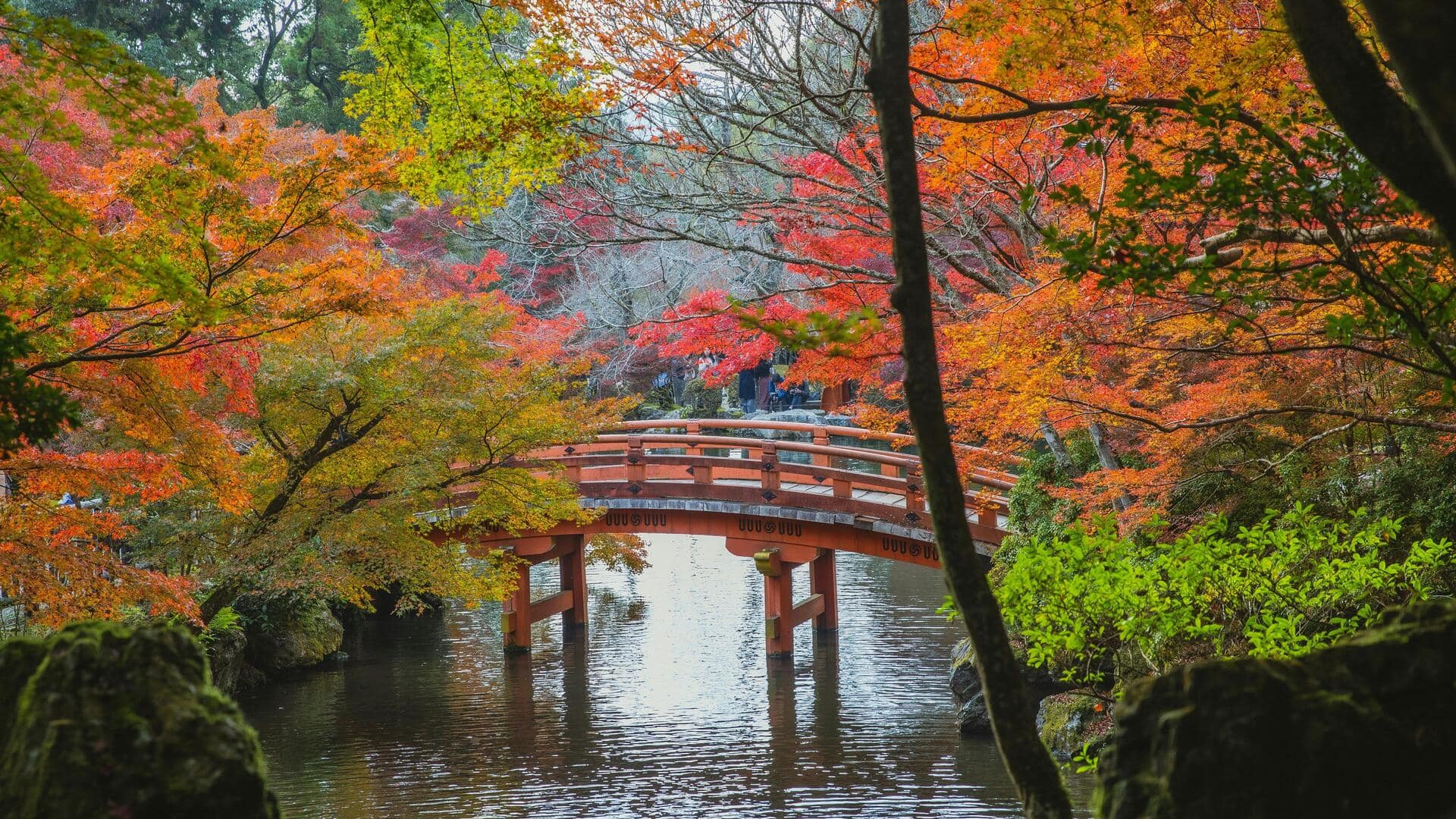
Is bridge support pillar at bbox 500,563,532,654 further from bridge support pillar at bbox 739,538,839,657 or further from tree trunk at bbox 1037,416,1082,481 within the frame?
tree trunk at bbox 1037,416,1082,481

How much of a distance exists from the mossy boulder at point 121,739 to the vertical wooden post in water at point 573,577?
1522 cm

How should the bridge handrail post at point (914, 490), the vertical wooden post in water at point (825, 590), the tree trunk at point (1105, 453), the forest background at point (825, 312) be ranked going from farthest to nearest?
the vertical wooden post in water at point (825, 590), the bridge handrail post at point (914, 490), the tree trunk at point (1105, 453), the forest background at point (825, 312)

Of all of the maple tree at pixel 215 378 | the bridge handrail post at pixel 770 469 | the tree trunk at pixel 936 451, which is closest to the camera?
the tree trunk at pixel 936 451

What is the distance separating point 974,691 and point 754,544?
5.19 m

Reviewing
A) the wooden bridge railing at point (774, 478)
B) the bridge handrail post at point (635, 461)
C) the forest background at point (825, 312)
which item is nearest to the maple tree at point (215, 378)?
the forest background at point (825, 312)

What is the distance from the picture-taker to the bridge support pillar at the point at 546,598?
56.7 ft

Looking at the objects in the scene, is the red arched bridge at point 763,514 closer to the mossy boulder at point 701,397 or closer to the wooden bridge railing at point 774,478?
the wooden bridge railing at point 774,478

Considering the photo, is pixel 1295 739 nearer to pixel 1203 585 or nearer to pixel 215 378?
pixel 1203 585

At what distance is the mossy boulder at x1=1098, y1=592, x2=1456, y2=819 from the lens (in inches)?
115

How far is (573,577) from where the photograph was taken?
1841 centimetres

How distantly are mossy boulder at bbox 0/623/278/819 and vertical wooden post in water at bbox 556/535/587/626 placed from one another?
15.2 m

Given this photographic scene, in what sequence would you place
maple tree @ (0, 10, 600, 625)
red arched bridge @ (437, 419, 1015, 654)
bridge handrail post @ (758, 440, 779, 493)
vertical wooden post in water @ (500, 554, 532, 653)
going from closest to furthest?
maple tree @ (0, 10, 600, 625), red arched bridge @ (437, 419, 1015, 654), bridge handrail post @ (758, 440, 779, 493), vertical wooden post in water @ (500, 554, 532, 653)

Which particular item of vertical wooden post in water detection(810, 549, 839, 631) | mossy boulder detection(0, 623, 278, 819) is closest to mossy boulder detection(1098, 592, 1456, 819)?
mossy boulder detection(0, 623, 278, 819)

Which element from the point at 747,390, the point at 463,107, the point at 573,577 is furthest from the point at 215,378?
the point at 747,390
